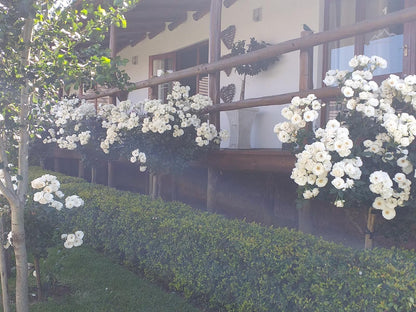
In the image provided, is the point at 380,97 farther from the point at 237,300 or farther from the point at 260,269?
the point at 237,300

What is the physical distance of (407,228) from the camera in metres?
3.22

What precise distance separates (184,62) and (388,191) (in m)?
7.99

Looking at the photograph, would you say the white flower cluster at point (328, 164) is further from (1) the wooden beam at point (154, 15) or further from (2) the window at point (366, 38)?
(1) the wooden beam at point (154, 15)

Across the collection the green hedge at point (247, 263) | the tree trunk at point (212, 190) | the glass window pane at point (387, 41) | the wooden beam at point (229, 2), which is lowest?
the green hedge at point (247, 263)

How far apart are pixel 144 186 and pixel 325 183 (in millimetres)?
5828

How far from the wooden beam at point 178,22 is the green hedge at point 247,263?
5.37 m

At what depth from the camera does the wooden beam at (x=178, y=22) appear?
9.29 meters

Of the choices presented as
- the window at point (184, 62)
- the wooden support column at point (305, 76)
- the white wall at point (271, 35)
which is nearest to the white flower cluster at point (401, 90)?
the wooden support column at point (305, 76)

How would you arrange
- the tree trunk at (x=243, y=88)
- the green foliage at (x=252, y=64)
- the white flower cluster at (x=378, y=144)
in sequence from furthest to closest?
the tree trunk at (x=243, y=88), the green foliage at (x=252, y=64), the white flower cluster at (x=378, y=144)

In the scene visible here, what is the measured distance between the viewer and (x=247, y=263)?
3.43 meters

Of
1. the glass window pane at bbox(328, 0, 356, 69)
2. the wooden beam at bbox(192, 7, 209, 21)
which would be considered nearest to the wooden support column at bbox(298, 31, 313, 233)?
the glass window pane at bbox(328, 0, 356, 69)

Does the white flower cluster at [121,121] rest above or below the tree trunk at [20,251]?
above

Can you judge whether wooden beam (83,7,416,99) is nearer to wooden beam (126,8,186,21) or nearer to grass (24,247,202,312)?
grass (24,247,202,312)

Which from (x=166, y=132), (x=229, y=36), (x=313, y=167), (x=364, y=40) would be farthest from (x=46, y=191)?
(x=229, y=36)
